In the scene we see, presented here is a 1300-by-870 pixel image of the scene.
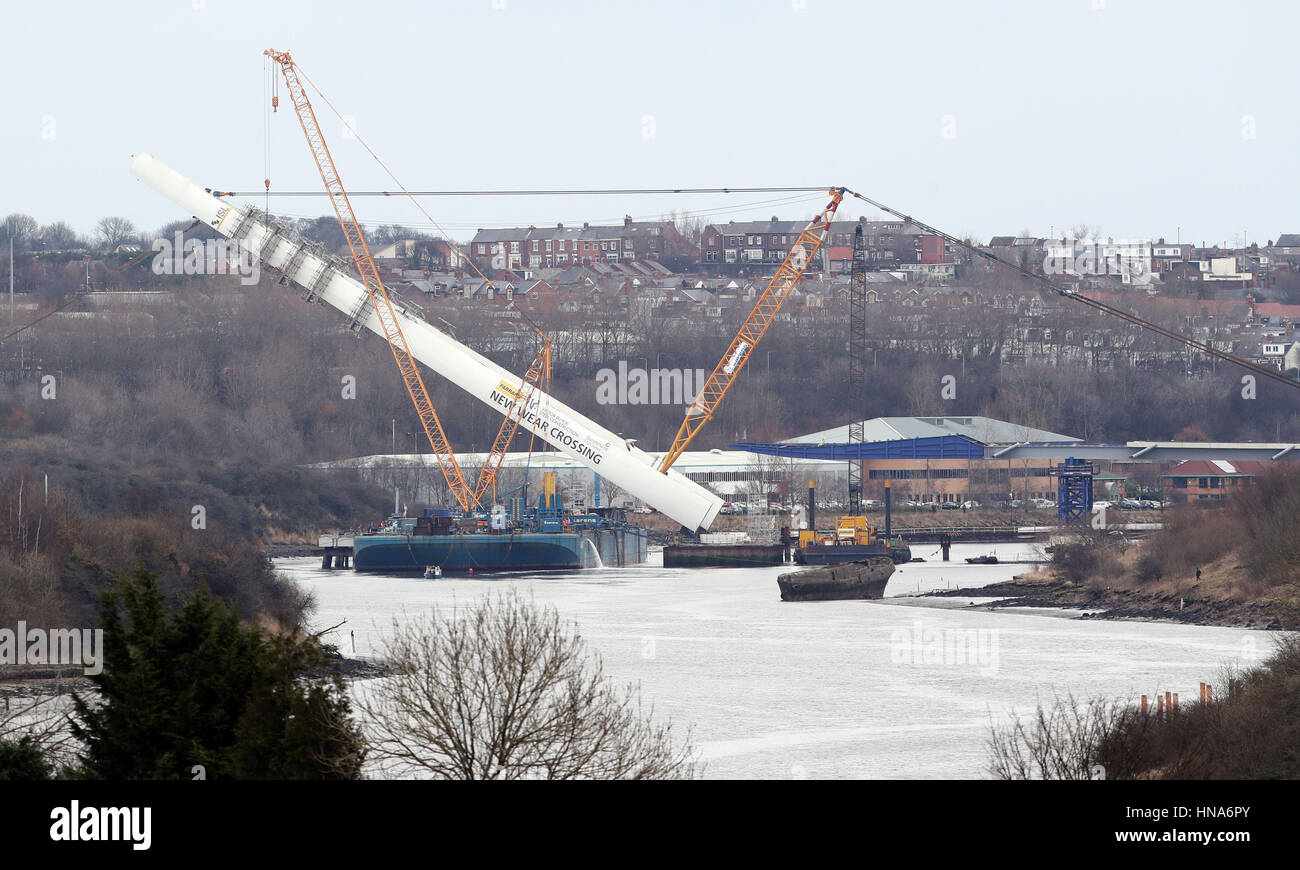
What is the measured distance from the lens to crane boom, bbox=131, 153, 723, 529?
46094mm

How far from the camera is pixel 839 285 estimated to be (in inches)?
3981

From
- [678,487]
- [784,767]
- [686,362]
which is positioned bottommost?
[784,767]

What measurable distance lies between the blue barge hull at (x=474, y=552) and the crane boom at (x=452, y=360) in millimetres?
4871

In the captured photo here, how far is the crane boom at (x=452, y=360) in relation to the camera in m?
46.1

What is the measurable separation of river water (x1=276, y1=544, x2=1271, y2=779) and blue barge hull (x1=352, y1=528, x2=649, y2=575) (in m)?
6.60

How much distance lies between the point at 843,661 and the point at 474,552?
2441 centimetres

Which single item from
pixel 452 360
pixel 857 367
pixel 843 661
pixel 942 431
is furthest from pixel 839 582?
pixel 857 367

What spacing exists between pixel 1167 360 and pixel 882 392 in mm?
16756

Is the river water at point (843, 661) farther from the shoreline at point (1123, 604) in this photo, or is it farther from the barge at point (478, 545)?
the barge at point (478, 545)

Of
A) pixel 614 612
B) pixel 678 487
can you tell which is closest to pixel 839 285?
pixel 678 487

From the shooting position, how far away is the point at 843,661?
28.5 metres

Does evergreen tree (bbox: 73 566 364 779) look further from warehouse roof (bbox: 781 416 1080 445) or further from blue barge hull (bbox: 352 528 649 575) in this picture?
warehouse roof (bbox: 781 416 1080 445)

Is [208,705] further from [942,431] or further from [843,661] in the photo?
[942,431]
